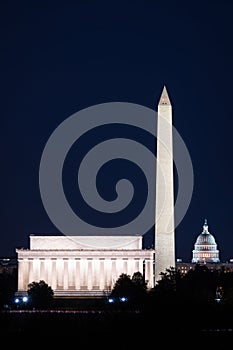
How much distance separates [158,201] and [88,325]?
115ft

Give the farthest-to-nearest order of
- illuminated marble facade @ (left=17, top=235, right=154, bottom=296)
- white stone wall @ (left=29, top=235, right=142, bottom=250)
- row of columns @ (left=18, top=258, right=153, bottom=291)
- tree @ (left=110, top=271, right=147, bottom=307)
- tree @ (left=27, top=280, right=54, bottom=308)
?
white stone wall @ (left=29, top=235, right=142, bottom=250) → illuminated marble facade @ (left=17, top=235, right=154, bottom=296) → row of columns @ (left=18, top=258, right=153, bottom=291) → tree @ (left=27, top=280, right=54, bottom=308) → tree @ (left=110, top=271, right=147, bottom=307)

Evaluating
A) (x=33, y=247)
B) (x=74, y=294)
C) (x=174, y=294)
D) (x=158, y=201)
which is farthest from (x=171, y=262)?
(x=33, y=247)

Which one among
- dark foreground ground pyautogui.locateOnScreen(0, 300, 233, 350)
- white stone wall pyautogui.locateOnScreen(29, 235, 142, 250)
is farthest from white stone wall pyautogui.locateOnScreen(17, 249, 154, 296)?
dark foreground ground pyautogui.locateOnScreen(0, 300, 233, 350)

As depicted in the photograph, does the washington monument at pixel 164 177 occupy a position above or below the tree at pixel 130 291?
above

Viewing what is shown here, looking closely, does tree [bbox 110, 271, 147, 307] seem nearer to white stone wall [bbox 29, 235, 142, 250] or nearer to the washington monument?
the washington monument

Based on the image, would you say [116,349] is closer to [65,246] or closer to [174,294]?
[174,294]

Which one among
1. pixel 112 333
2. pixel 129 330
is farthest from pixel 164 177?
pixel 112 333

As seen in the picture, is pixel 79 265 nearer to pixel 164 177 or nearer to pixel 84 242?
pixel 84 242

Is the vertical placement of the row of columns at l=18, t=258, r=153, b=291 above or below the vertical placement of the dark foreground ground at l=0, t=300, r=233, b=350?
above

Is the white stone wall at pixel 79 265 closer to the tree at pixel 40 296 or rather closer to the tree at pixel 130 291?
the tree at pixel 130 291

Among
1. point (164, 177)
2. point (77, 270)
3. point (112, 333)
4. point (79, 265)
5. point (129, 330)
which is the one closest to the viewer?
point (112, 333)

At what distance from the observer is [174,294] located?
88.1 m

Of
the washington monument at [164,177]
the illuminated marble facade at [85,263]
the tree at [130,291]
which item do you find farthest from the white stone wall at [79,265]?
the washington monument at [164,177]

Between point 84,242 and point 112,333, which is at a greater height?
point 84,242
